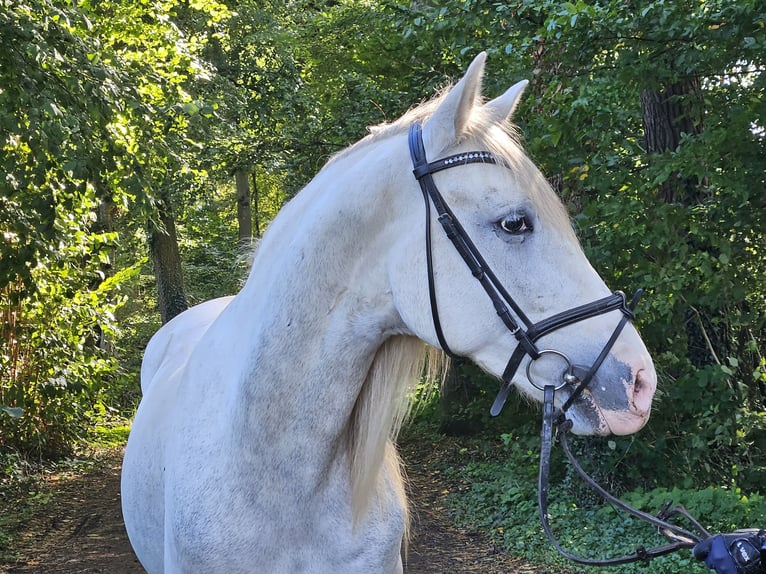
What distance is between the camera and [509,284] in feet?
6.01

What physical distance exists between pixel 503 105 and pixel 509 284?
0.59m

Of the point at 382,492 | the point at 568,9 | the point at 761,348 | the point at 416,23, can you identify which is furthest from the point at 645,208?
the point at 382,492

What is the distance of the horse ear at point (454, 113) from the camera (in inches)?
73.4

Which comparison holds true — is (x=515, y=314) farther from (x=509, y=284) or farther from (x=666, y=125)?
(x=666, y=125)

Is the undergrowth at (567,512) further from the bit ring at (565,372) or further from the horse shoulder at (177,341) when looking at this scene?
the bit ring at (565,372)

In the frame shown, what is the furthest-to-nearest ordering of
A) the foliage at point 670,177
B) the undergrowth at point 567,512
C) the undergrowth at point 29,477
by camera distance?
the undergrowth at point 29,477 → the undergrowth at point 567,512 → the foliage at point 670,177

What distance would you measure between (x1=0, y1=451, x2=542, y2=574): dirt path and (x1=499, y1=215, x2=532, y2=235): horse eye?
13.0 feet

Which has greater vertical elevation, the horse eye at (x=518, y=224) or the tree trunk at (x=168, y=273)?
the horse eye at (x=518, y=224)

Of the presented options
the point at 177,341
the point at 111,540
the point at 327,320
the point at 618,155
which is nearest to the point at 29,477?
the point at 111,540

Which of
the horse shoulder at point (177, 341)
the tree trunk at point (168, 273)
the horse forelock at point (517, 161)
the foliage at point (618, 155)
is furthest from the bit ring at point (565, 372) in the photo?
the tree trunk at point (168, 273)

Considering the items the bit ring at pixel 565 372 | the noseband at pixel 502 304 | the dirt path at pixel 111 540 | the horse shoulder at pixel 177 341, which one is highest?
the noseband at pixel 502 304

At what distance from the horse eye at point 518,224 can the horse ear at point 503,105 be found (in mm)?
358

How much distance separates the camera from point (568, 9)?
4.01 m

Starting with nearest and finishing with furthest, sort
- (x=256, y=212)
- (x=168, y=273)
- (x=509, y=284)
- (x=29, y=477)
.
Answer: (x=509, y=284) → (x=29, y=477) → (x=168, y=273) → (x=256, y=212)
